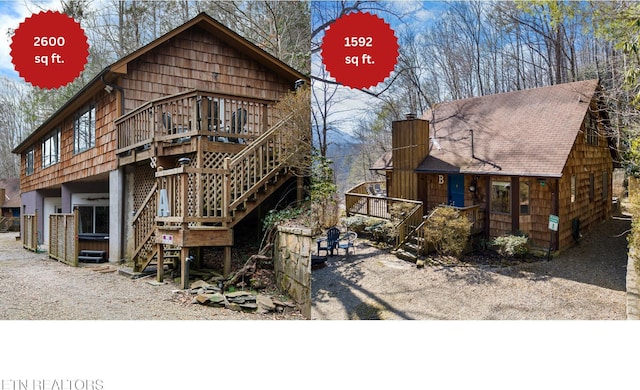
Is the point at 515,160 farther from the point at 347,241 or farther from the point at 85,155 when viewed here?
the point at 85,155

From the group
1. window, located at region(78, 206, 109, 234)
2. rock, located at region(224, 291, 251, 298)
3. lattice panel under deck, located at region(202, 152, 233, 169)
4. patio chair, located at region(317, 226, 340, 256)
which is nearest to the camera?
patio chair, located at region(317, 226, 340, 256)

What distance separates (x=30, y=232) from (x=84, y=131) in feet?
Result: 4.10

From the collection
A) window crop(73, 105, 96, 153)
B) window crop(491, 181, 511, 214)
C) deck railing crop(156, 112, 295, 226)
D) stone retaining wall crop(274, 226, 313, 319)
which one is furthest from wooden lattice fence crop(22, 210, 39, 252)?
window crop(491, 181, 511, 214)

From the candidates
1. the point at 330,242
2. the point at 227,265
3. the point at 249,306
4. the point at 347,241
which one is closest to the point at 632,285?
the point at 347,241

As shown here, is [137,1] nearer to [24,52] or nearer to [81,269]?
[24,52]

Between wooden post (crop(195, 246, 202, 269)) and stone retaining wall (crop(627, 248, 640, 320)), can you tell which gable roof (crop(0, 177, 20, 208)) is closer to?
wooden post (crop(195, 246, 202, 269))

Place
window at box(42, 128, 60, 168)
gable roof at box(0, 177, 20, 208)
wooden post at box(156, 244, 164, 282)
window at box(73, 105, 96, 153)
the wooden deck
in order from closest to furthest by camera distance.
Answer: the wooden deck
wooden post at box(156, 244, 164, 282)
gable roof at box(0, 177, 20, 208)
window at box(42, 128, 60, 168)
window at box(73, 105, 96, 153)

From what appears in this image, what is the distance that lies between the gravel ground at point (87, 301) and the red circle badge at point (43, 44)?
4.95 feet

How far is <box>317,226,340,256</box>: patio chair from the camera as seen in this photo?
2.89 m

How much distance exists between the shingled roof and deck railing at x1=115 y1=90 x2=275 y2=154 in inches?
65.7

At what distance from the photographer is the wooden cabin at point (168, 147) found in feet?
11.9

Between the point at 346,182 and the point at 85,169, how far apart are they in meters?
3.44
